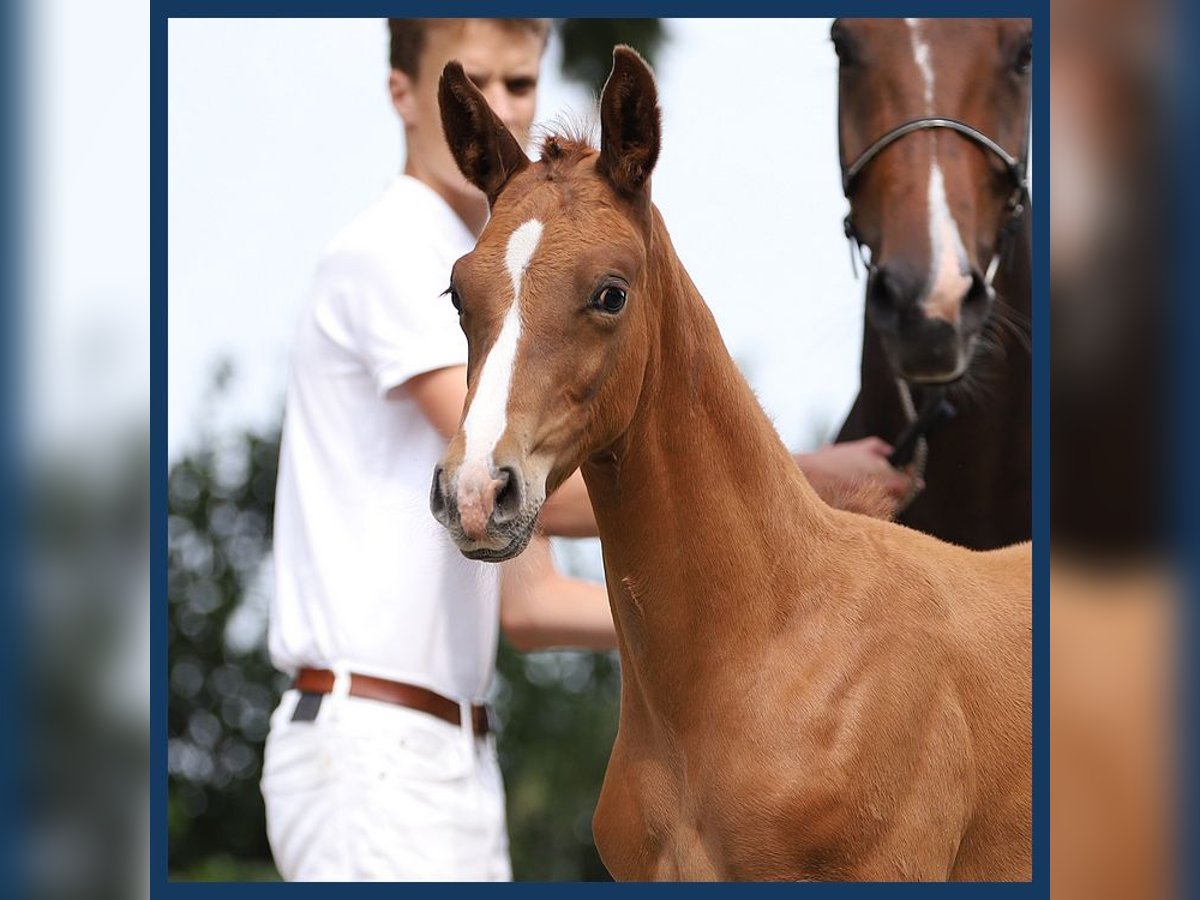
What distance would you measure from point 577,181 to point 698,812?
50.8 inches

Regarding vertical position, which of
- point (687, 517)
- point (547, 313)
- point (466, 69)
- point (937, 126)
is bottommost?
point (687, 517)

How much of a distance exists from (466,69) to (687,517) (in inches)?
56.3

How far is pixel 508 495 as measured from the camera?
2709 mm

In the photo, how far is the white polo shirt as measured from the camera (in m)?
3.66

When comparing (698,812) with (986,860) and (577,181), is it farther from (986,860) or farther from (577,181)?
(577,181)

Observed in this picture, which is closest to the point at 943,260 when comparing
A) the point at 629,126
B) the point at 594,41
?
the point at 629,126

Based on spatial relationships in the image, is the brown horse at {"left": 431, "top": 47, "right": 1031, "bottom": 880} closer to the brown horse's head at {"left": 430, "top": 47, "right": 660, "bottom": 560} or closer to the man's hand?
the brown horse's head at {"left": 430, "top": 47, "right": 660, "bottom": 560}

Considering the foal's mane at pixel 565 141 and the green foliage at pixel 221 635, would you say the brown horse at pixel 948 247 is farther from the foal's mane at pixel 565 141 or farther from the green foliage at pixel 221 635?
the green foliage at pixel 221 635

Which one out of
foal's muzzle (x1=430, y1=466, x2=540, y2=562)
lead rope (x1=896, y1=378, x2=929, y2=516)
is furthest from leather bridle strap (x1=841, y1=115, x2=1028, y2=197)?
foal's muzzle (x1=430, y1=466, x2=540, y2=562)

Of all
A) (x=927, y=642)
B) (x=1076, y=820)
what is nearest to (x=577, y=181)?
(x=927, y=642)

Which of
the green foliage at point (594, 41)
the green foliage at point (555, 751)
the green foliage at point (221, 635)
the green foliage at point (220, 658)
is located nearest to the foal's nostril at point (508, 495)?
the green foliage at point (594, 41)

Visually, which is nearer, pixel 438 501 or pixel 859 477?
pixel 438 501

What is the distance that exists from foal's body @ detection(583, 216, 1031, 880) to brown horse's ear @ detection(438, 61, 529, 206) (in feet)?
1.12

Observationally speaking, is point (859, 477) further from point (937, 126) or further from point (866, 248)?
point (937, 126)
